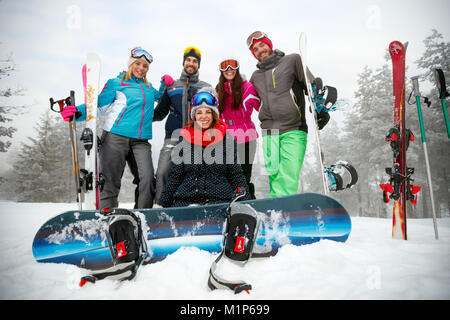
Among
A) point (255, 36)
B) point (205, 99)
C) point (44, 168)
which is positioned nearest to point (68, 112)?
point (205, 99)

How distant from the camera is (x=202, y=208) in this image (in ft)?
7.47

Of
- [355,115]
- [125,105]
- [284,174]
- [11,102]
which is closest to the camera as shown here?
[284,174]

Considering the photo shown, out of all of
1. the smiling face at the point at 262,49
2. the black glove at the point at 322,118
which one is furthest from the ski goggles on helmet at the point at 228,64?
the black glove at the point at 322,118

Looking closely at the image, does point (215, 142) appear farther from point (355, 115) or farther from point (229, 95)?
point (355, 115)

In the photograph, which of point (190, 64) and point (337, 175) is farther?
point (190, 64)

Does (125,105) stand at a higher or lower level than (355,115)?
lower

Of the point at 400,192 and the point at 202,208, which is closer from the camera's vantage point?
the point at 202,208

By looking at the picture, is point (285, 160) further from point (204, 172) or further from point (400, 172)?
point (400, 172)

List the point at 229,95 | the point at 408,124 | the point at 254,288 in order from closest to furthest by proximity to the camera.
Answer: the point at 254,288 → the point at 229,95 → the point at 408,124

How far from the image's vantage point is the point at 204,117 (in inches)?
97.1

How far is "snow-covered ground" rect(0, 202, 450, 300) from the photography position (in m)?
1.45

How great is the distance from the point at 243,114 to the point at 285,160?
34.8 inches
